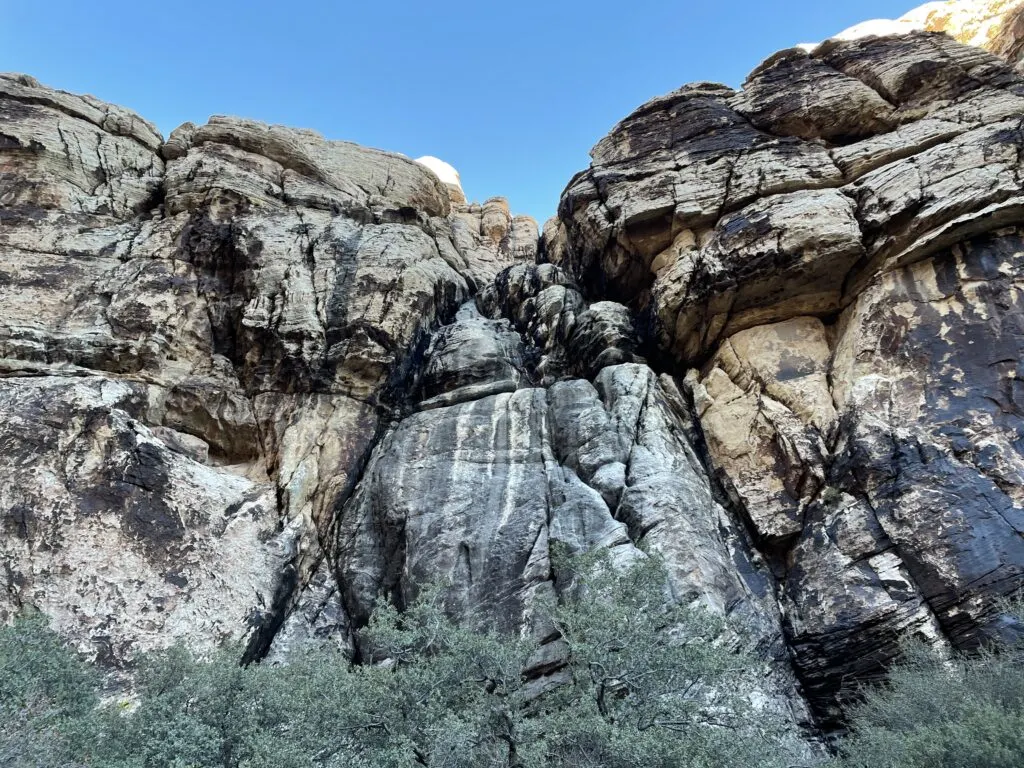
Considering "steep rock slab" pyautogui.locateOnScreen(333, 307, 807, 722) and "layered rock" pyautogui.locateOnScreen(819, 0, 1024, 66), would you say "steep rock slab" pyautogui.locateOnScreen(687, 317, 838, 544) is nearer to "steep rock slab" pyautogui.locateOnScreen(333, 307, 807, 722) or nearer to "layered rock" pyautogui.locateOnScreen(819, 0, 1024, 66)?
"steep rock slab" pyautogui.locateOnScreen(333, 307, 807, 722)

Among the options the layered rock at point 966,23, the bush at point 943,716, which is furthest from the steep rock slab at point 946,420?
the layered rock at point 966,23

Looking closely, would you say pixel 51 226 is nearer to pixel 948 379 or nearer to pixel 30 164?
pixel 30 164

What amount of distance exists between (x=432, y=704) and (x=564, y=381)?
42.4ft

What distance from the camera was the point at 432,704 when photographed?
11539mm

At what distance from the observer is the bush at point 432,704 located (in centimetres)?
1030

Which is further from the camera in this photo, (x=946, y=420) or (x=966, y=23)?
(x=966, y=23)

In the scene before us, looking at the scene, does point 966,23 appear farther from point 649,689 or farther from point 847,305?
point 649,689

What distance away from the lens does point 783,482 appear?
18.2 meters

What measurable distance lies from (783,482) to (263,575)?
15.6m

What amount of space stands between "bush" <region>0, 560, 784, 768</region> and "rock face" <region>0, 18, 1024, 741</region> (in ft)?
6.66

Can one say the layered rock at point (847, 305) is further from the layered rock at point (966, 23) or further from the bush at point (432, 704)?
the layered rock at point (966, 23)

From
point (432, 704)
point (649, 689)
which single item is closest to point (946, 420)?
point (649, 689)

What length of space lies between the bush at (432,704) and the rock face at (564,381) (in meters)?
2.03

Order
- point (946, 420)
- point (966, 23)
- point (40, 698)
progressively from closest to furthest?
1. point (40, 698)
2. point (946, 420)
3. point (966, 23)
